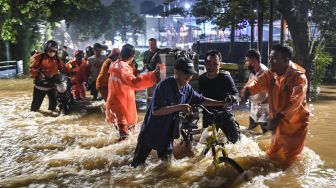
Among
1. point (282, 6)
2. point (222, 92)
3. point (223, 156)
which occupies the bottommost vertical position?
point (223, 156)

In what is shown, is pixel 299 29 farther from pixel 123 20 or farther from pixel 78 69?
pixel 123 20

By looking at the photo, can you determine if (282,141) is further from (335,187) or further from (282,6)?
(282,6)

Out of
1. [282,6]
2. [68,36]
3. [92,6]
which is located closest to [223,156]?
[282,6]

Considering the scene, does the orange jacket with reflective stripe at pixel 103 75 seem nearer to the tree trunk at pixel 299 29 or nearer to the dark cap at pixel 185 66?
the dark cap at pixel 185 66

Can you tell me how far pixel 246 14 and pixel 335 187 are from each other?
12.4m

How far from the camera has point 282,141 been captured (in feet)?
17.6

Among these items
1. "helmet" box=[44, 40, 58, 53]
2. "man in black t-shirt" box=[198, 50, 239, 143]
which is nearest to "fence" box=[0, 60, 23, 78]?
"helmet" box=[44, 40, 58, 53]

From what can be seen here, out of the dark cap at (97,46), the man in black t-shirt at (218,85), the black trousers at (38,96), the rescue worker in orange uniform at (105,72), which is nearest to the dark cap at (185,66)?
the man in black t-shirt at (218,85)

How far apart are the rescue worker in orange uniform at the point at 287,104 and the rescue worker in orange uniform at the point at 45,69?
20.1 ft

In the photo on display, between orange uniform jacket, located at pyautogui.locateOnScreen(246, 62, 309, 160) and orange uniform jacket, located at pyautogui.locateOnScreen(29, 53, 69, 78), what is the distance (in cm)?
611

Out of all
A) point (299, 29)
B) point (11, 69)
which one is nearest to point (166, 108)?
point (299, 29)

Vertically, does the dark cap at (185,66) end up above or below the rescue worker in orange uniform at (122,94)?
above

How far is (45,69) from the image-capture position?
32.2 ft

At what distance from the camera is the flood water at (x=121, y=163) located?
17.5ft
